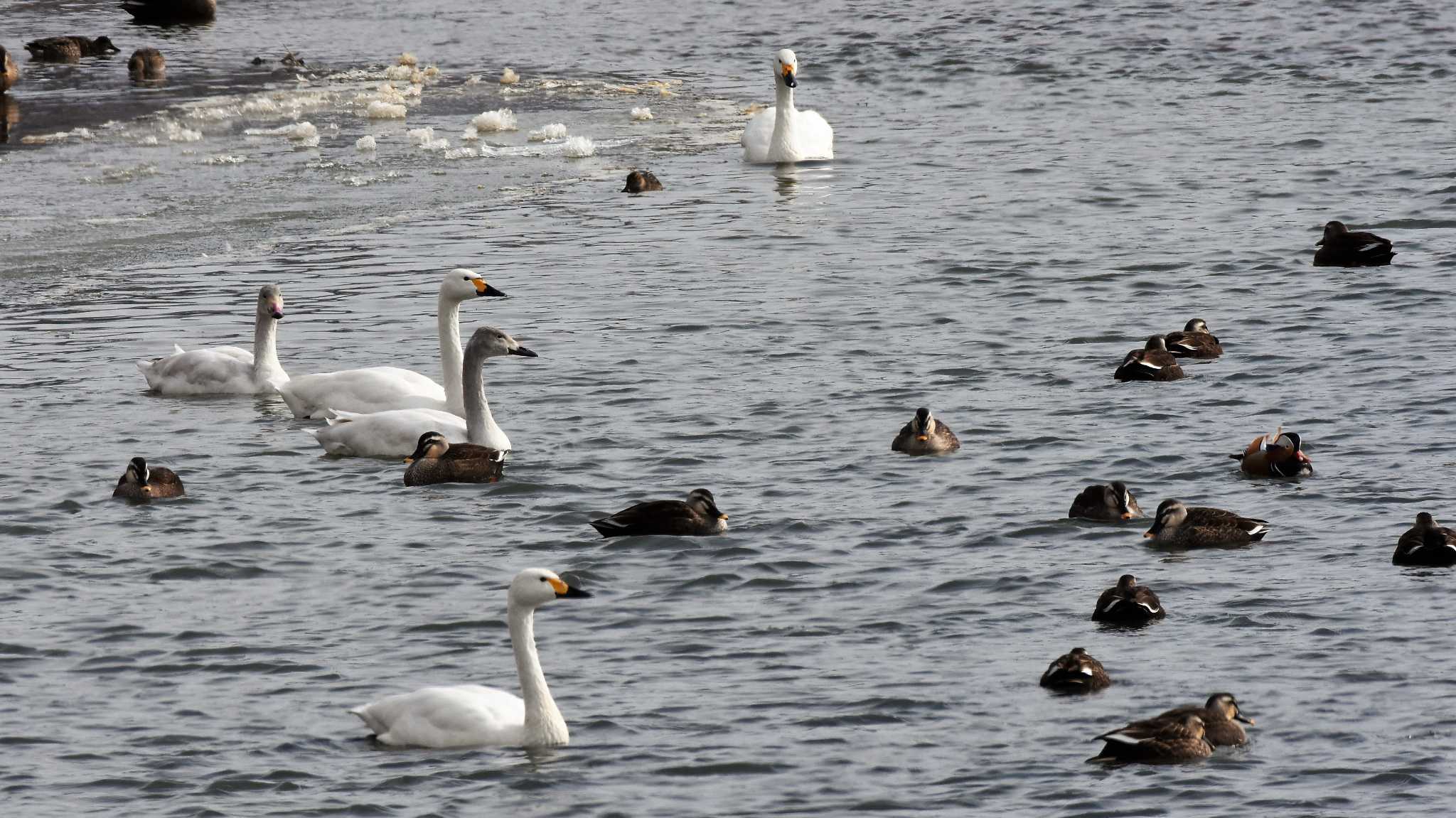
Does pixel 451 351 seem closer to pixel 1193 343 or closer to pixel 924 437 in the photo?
pixel 924 437

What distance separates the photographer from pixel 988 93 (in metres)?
35.6

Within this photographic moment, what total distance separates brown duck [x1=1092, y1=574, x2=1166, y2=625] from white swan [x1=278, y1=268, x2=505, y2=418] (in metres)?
6.87

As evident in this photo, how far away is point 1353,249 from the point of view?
74.2 feet

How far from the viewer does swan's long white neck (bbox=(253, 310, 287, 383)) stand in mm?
19359

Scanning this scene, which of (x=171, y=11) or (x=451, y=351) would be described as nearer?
(x=451, y=351)

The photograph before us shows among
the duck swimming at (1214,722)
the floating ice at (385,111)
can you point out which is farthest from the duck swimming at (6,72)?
the duck swimming at (1214,722)

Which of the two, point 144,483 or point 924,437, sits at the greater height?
point 924,437

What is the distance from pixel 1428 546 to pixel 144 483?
8.29 m

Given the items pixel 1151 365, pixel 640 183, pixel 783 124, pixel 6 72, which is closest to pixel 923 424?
pixel 1151 365

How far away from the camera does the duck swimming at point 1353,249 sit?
22.6m

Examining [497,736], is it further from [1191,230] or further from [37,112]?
[37,112]

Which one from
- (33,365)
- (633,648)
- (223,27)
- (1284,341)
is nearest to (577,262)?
(33,365)

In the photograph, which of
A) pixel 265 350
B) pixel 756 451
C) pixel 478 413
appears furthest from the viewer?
pixel 265 350

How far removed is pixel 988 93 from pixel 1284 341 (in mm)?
16061
